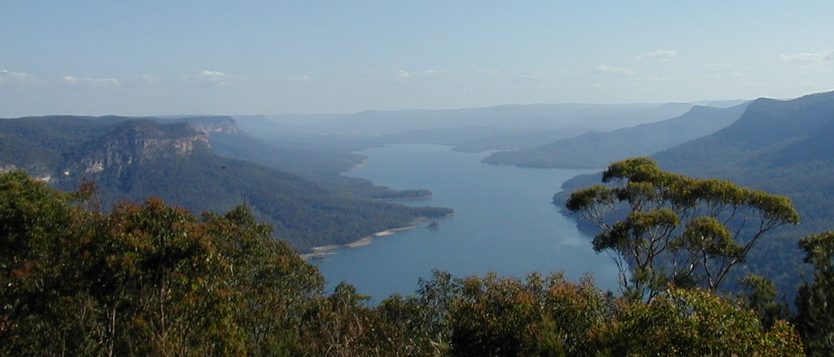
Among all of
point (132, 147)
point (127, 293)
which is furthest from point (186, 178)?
point (127, 293)

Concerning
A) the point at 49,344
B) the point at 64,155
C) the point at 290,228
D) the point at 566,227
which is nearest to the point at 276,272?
the point at 49,344

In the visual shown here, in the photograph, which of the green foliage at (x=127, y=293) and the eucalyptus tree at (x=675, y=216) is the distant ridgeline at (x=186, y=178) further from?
the green foliage at (x=127, y=293)

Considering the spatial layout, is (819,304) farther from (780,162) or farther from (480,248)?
(780,162)

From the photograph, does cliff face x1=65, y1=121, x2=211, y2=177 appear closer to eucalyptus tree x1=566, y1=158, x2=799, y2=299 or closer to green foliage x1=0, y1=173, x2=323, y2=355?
green foliage x1=0, y1=173, x2=323, y2=355

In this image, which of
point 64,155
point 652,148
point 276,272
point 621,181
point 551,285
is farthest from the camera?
point 652,148

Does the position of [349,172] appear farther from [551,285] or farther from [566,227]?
[551,285]
